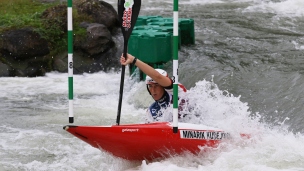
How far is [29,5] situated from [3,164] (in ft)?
21.6

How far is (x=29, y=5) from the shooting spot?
13008 millimetres

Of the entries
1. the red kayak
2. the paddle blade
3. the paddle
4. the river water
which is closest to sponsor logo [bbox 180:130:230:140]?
the red kayak

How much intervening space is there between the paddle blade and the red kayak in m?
0.85

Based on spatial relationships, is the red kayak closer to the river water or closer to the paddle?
the river water

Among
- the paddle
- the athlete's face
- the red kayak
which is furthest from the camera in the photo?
the athlete's face

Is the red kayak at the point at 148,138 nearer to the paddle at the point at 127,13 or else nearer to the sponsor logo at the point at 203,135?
the sponsor logo at the point at 203,135

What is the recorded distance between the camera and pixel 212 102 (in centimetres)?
673

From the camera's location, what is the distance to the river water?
624 centimetres

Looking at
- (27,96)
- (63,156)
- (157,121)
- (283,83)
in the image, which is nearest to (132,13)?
(157,121)

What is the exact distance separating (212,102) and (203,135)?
0.70m

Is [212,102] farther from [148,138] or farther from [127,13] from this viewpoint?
[127,13]

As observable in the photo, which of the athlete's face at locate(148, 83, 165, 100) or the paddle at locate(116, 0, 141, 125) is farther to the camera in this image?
the athlete's face at locate(148, 83, 165, 100)

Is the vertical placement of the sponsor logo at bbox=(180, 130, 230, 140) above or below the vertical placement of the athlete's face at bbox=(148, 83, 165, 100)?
below

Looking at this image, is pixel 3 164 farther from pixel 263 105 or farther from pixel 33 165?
pixel 263 105
